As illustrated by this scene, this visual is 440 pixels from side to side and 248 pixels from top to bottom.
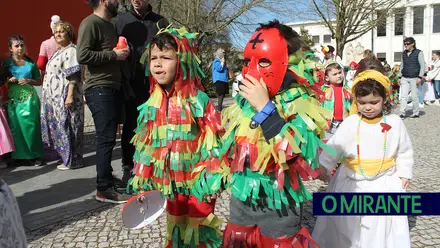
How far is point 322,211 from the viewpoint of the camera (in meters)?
1.75

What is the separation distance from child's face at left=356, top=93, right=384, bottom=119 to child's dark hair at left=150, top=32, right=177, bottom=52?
132 centimetres

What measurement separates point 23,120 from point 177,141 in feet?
13.2

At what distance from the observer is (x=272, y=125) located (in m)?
1.86

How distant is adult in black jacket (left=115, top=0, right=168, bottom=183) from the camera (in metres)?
3.80

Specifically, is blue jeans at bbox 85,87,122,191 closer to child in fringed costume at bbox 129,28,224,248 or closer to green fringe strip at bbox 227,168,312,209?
child in fringed costume at bbox 129,28,224,248

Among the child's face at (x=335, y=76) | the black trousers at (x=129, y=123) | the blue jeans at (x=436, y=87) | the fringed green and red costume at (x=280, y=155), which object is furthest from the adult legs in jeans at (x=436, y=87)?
the fringed green and red costume at (x=280, y=155)

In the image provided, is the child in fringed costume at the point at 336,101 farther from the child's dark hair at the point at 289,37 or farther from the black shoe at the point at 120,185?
the child's dark hair at the point at 289,37

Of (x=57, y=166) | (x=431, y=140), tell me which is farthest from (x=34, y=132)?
(x=431, y=140)

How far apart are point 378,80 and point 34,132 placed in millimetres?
4863

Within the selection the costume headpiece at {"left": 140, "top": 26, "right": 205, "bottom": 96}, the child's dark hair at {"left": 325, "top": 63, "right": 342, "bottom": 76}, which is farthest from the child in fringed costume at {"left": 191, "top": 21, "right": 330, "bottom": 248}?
the child's dark hair at {"left": 325, "top": 63, "right": 342, "bottom": 76}

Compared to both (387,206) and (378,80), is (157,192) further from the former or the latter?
(378,80)

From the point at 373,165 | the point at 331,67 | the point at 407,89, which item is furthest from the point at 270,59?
the point at 407,89

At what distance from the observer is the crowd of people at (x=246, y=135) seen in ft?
6.38

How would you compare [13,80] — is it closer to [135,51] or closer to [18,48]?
[18,48]
